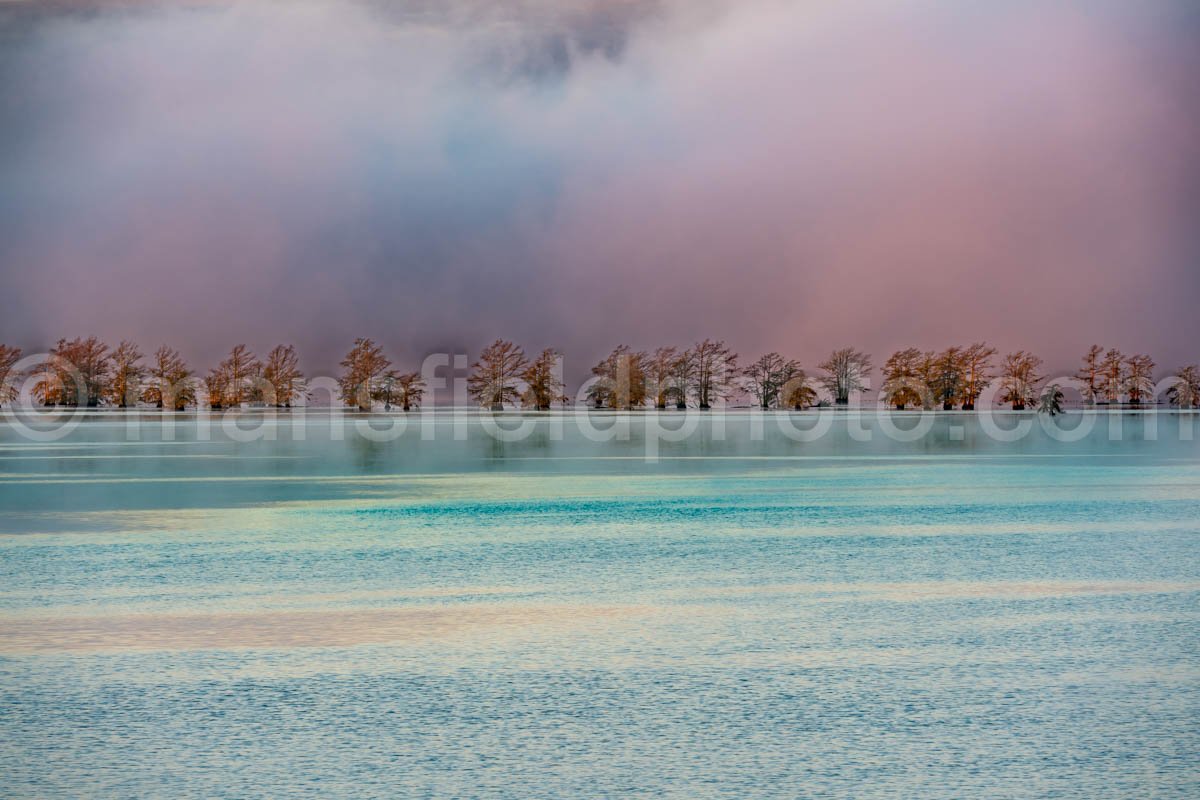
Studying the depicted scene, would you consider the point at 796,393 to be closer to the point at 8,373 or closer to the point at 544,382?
the point at 544,382

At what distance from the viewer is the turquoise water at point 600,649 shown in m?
2.11

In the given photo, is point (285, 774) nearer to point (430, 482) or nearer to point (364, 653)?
point (364, 653)

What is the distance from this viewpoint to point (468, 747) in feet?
7.26

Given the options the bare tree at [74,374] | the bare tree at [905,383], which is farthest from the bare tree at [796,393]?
the bare tree at [74,374]

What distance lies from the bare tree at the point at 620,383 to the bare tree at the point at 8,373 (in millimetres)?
18102

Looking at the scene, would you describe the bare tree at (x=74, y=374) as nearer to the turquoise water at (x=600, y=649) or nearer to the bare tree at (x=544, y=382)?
the bare tree at (x=544, y=382)

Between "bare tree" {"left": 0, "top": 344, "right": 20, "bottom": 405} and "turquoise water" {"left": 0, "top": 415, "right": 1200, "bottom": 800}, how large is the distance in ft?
110

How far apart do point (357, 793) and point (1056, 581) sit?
284 centimetres

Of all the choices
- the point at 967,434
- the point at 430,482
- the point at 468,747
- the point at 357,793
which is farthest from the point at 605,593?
the point at 967,434

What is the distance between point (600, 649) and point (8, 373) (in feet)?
128

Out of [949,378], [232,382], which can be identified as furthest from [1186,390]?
[232,382]

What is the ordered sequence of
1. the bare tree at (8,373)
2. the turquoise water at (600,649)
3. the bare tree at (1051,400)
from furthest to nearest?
1. the bare tree at (8,373)
2. the bare tree at (1051,400)
3. the turquoise water at (600,649)

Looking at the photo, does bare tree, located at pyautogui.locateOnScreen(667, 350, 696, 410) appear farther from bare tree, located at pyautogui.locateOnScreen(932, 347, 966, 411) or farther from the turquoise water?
the turquoise water

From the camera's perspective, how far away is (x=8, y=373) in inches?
1464
